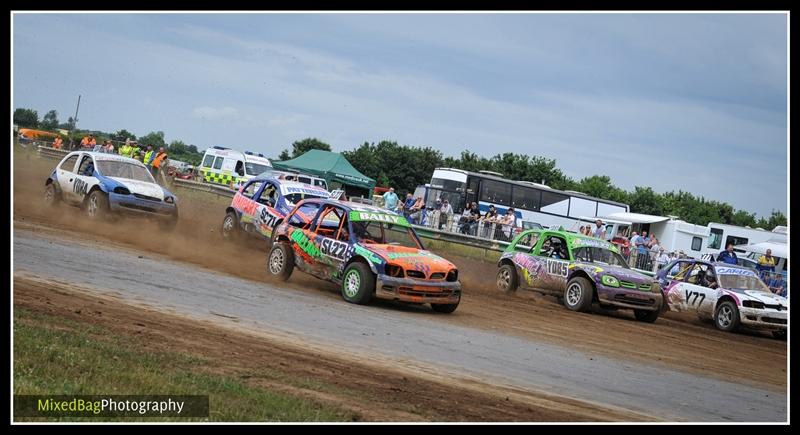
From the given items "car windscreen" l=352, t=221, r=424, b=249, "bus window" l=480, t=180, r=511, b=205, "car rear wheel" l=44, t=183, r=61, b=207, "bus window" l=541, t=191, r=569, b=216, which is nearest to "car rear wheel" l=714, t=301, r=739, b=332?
"car windscreen" l=352, t=221, r=424, b=249

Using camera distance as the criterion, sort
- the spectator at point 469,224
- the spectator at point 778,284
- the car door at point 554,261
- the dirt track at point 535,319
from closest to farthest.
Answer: the dirt track at point 535,319 < the car door at point 554,261 < the spectator at point 778,284 < the spectator at point 469,224

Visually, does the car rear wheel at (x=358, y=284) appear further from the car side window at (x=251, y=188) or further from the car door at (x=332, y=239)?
the car side window at (x=251, y=188)

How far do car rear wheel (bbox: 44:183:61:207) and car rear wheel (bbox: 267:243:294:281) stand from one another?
27.0 feet

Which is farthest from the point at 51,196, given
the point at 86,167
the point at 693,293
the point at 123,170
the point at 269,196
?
the point at 693,293

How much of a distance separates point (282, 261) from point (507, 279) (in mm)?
5706

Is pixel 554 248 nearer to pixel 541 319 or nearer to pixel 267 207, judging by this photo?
pixel 541 319

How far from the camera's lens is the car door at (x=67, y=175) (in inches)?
845

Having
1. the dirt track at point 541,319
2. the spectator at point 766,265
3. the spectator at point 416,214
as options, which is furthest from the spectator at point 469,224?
the dirt track at point 541,319

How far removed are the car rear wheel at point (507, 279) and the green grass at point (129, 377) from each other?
11.5 meters

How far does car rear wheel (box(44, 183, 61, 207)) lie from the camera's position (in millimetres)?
21750

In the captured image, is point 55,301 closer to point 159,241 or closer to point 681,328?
point 159,241

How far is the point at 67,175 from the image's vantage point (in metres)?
21.6

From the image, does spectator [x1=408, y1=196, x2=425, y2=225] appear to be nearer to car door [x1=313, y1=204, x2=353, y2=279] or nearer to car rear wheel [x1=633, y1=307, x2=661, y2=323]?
car rear wheel [x1=633, y1=307, x2=661, y2=323]
